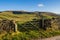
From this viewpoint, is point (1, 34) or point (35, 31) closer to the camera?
point (1, 34)

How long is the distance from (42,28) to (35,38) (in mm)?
2908

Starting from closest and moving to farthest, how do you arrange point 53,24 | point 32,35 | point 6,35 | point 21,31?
point 6,35 < point 32,35 < point 21,31 < point 53,24

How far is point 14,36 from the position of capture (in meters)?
14.1

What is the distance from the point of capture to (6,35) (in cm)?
1399

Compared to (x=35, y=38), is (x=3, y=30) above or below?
above

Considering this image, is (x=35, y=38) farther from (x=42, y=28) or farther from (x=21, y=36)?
(x=42, y=28)

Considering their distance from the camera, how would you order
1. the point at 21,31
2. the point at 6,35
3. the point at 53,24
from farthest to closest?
the point at 53,24, the point at 21,31, the point at 6,35

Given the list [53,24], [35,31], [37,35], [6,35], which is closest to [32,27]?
[35,31]

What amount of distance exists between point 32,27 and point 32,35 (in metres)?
2.05

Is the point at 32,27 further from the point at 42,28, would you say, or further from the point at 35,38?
the point at 35,38

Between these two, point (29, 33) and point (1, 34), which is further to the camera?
point (29, 33)

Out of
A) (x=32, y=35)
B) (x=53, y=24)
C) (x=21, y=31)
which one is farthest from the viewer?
(x=53, y=24)

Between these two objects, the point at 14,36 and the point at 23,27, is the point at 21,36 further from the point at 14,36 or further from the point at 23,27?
the point at 23,27

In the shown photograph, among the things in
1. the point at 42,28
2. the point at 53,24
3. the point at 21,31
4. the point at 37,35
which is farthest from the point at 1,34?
the point at 53,24
